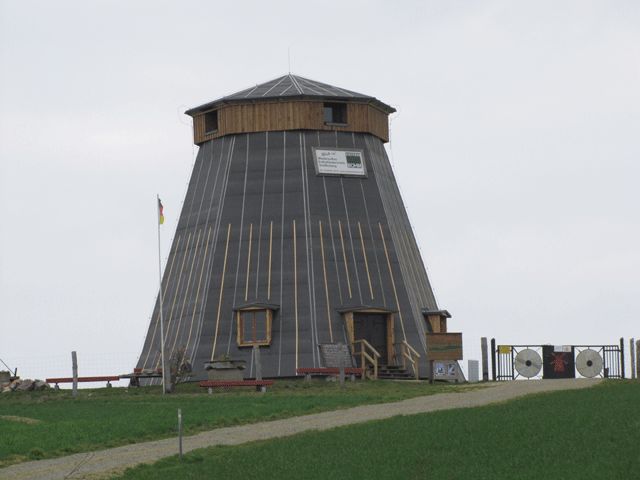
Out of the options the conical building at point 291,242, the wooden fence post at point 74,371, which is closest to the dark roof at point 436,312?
the conical building at point 291,242

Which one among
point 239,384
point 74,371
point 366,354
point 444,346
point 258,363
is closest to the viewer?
point 239,384

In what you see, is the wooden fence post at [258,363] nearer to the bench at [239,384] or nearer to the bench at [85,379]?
the bench at [239,384]

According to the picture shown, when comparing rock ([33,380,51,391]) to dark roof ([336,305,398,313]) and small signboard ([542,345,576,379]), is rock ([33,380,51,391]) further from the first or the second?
small signboard ([542,345,576,379])

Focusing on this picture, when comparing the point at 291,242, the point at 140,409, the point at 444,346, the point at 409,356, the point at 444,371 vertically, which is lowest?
the point at 140,409

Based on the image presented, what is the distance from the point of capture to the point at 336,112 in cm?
6581

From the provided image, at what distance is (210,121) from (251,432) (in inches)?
1215

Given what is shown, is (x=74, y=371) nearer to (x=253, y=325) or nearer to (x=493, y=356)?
(x=253, y=325)

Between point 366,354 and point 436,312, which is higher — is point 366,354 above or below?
below

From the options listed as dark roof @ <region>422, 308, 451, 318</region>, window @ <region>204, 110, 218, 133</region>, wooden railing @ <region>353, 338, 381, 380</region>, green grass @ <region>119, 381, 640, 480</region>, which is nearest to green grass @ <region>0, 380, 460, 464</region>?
wooden railing @ <region>353, 338, 381, 380</region>

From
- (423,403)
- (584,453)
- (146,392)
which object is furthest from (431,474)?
(146,392)

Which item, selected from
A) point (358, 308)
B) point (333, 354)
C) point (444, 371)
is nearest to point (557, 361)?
point (444, 371)

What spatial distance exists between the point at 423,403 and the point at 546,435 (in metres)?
10.3

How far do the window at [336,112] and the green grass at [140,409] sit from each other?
14.6m

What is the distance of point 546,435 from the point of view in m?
34.3
